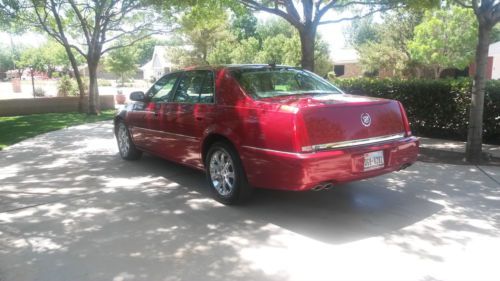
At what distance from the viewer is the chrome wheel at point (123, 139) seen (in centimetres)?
779

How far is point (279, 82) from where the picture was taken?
18.0 ft

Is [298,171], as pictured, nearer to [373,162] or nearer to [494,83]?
[373,162]

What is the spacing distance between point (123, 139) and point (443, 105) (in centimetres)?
670

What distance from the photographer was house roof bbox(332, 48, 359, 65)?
4294 centimetres

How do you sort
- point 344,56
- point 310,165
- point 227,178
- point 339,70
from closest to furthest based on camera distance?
1. point 310,165
2. point 227,178
3. point 344,56
4. point 339,70

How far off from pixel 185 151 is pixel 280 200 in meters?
1.45

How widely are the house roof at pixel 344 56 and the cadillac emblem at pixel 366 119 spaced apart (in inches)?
1513

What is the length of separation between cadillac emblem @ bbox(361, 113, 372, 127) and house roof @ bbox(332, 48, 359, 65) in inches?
1513

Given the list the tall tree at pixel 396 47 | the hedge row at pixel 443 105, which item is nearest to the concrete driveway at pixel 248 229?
the hedge row at pixel 443 105

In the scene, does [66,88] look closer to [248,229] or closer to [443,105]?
[443,105]

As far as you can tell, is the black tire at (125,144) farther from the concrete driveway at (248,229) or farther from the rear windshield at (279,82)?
the rear windshield at (279,82)

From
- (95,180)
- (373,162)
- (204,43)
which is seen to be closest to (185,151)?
(95,180)

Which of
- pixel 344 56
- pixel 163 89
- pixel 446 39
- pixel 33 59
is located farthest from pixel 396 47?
pixel 33 59

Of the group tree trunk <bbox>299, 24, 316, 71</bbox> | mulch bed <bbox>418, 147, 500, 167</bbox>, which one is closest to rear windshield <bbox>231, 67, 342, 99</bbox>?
mulch bed <bbox>418, 147, 500, 167</bbox>
